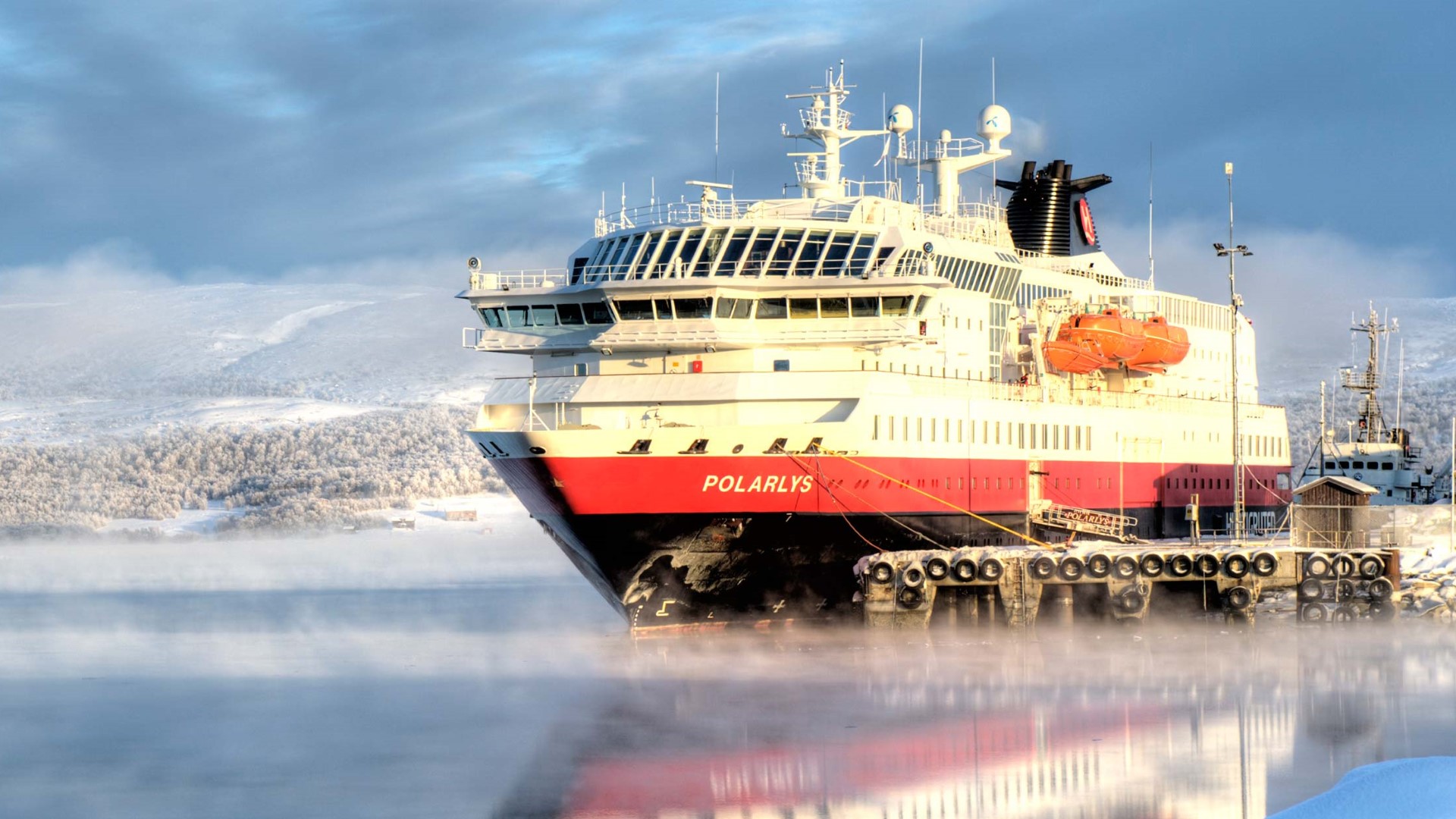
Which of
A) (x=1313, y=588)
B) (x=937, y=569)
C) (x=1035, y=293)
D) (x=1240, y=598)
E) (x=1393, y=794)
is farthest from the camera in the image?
(x=1035, y=293)

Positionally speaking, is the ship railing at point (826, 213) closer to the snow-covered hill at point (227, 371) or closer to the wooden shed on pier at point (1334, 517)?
the wooden shed on pier at point (1334, 517)

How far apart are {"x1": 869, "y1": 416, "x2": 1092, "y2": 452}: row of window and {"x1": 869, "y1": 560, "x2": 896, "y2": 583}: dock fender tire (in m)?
2.82

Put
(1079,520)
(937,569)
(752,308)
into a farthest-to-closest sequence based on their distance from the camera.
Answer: (1079,520), (937,569), (752,308)

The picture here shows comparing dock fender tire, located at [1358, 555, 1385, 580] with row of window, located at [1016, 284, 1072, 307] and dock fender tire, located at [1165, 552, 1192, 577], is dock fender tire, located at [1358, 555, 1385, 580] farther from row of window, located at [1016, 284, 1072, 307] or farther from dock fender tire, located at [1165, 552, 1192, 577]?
row of window, located at [1016, 284, 1072, 307]

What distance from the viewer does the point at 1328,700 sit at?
3309 centimetres

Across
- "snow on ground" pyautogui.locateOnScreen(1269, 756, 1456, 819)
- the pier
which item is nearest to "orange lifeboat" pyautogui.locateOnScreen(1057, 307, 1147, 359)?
the pier

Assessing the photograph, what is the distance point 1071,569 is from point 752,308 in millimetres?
9589

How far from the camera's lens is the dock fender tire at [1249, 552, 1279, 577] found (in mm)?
43375

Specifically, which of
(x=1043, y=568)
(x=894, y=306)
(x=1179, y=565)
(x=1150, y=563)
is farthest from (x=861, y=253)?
(x=1179, y=565)

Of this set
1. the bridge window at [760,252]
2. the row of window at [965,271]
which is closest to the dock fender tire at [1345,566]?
the row of window at [965,271]

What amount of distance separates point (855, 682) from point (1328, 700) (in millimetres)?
8663

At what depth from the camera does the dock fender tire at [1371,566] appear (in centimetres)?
4422

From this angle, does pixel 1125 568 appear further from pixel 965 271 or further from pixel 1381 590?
pixel 965 271

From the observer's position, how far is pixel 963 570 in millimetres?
41531
